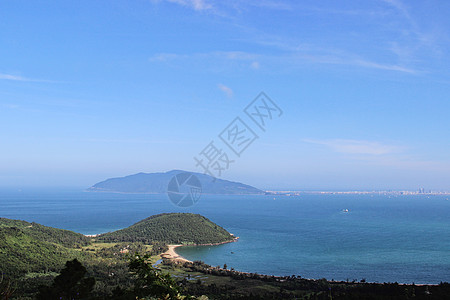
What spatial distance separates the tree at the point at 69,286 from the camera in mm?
9547

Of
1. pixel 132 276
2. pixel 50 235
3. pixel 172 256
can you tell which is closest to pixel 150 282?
pixel 132 276

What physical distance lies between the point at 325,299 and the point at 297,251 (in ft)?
96.1

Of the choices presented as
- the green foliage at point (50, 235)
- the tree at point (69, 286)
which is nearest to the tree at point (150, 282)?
the tree at point (69, 286)

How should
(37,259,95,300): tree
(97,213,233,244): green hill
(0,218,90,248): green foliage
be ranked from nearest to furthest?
(37,259,95,300): tree → (0,218,90,248): green foliage → (97,213,233,244): green hill

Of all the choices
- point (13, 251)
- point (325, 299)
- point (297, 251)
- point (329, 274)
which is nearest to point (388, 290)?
point (325, 299)

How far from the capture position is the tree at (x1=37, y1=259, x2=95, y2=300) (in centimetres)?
955

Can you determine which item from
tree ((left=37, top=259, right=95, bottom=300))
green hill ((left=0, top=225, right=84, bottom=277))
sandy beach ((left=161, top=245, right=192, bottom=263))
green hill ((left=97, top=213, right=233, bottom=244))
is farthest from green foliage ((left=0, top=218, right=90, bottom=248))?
tree ((left=37, top=259, right=95, bottom=300))

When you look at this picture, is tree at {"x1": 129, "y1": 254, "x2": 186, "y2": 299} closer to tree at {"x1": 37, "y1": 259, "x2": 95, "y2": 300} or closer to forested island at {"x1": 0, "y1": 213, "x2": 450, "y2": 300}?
forested island at {"x1": 0, "y1": 213, "x2": 450, "y2": 300}

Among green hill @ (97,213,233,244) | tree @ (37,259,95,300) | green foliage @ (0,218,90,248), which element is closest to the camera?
tree @ (37,259,95,300)

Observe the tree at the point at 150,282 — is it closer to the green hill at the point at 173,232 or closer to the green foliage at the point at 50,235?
the green foliage at the point at 50,235

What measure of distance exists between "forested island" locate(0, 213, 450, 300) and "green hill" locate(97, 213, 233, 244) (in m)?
0.20

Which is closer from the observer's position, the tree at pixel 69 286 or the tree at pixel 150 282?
the tree at pixel 150 282

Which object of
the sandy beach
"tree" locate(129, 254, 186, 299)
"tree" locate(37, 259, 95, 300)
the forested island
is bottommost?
the sandy beach

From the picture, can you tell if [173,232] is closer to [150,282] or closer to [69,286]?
[69,286]
